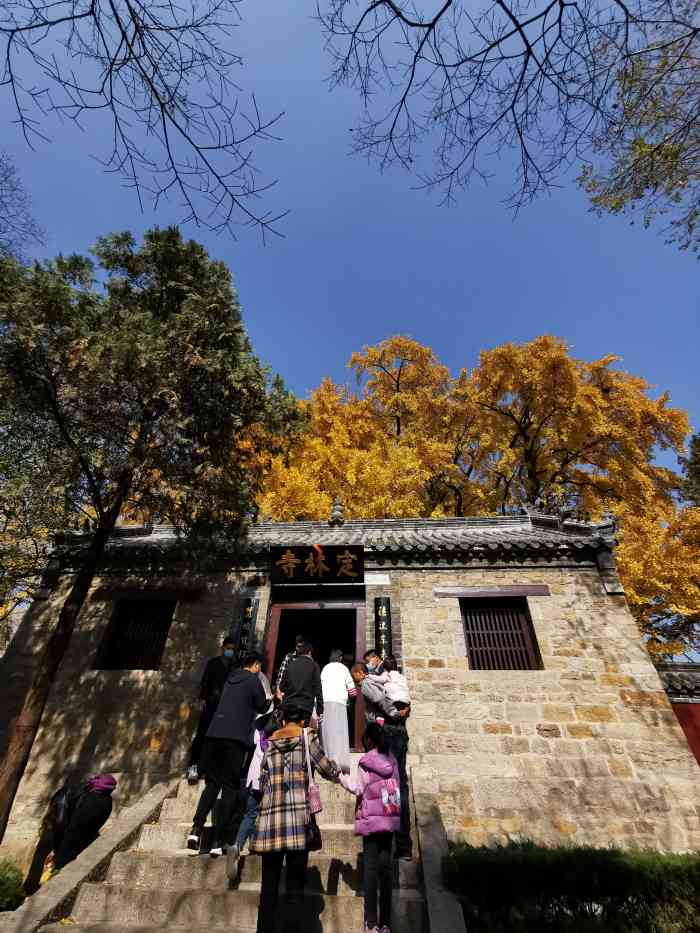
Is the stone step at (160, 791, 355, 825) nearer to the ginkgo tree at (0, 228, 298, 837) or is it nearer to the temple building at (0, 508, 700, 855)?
the temple building at (0, 508, 700, 855)

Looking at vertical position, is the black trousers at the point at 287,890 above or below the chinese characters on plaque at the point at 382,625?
below

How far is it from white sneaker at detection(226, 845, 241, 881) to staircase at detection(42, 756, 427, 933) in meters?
0.09

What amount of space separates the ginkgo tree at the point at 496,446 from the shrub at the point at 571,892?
881cm

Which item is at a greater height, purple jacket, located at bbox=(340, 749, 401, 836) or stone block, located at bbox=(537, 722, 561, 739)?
stone block, located at bbox=(537, 722, 561, 739)

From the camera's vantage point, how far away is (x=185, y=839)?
15.5 ft

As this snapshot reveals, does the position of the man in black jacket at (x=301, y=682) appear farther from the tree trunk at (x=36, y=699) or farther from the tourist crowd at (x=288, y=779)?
the tree trunk at (x=36, y=699)

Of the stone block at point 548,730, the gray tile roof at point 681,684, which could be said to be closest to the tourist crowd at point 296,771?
the stone block at point 548,730

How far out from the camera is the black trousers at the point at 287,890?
117 inches

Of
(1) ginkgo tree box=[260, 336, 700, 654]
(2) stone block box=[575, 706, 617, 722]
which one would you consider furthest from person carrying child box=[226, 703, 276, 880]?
(1) ginkgo tree box=[260, 336, 700, 654]

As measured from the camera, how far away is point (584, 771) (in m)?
6.38

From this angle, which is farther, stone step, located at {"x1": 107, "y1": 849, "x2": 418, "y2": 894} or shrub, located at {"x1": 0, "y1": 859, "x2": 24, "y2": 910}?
shrub, located at {"x1": 0, "y1": 859, "x2": 24, "y2": 910}

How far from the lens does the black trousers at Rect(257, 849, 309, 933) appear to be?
297 centimetres

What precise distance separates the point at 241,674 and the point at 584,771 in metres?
5.25

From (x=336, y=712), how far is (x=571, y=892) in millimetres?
2645
